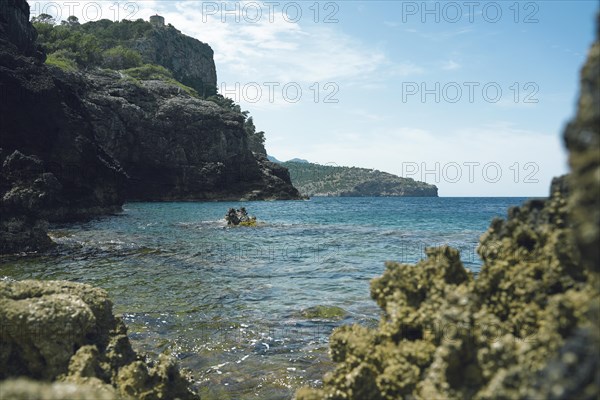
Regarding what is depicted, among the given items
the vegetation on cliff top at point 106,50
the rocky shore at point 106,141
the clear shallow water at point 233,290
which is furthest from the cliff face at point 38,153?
the vegetation on cliff top at point 106,50

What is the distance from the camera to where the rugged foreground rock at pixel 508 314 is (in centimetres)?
224

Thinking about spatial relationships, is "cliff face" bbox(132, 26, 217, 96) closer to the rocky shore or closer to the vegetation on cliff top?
the rocky shore

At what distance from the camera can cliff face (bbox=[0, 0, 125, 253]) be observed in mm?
→ 26156

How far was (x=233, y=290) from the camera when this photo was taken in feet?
51.2

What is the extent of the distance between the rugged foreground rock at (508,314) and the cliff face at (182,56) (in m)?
176

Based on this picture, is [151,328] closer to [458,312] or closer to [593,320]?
[458,312]

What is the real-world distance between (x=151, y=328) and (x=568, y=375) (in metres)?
10.5

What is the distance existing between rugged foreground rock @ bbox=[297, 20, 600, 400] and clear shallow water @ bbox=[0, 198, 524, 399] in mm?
3191

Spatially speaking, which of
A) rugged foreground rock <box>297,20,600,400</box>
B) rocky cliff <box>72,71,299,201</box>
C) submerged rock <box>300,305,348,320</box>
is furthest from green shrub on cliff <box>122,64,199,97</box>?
rugged foreground rock <box>297,20,600,400</box>

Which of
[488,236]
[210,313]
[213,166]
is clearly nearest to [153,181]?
[213,166]

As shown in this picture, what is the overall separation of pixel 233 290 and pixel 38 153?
1321 inches

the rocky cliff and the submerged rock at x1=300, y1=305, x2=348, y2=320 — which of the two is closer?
the submerged rock at x1=300, y1=305, x2=348, y2=320

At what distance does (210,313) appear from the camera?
12.5m

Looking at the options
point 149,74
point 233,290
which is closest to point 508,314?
point 233,290
